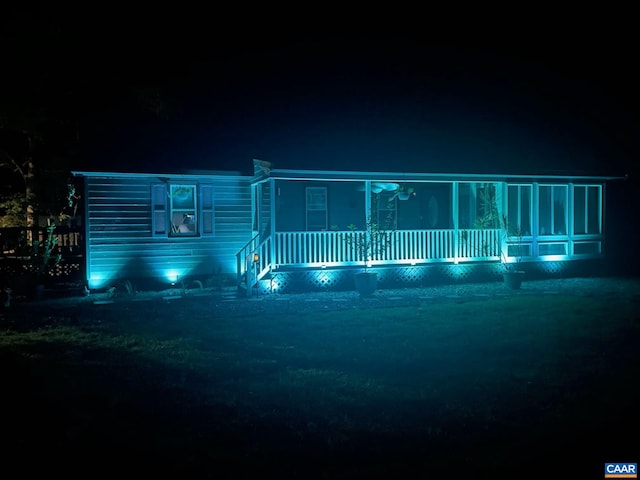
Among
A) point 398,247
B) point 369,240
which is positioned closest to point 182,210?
point 369,240

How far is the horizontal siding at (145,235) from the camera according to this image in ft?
51.8

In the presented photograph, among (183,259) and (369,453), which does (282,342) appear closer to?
(369,453)

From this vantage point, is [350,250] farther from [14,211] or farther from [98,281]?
[14,211]

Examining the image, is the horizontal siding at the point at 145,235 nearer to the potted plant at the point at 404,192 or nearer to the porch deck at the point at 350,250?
the porch deck at the point at 350,250

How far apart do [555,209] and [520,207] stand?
207cm

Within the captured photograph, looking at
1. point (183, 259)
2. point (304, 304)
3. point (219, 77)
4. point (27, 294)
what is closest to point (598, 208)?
point (304, 304)

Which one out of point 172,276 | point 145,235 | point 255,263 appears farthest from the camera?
point 172,276

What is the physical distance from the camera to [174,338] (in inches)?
381

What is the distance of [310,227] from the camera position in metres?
19.3

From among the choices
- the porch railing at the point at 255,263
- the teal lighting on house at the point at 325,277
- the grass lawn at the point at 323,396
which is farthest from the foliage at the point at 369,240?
the grass lawn at the point at 323,396

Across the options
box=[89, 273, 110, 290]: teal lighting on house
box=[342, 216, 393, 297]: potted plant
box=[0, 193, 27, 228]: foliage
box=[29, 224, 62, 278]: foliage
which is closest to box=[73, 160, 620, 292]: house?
box=[89, 273, 110, 290]: teal lighting on house

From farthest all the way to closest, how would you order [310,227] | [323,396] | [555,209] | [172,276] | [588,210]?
[555,209]
[588,210]
[310,227]
[172,276]
[323,396]

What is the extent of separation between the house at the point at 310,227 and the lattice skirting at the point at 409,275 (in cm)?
4

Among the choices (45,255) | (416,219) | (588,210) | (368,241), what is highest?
(588,210)
